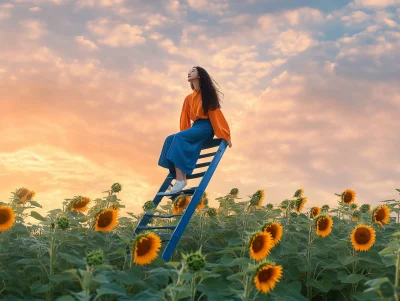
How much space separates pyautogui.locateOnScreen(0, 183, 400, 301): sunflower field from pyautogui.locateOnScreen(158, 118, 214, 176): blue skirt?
24.1 inches

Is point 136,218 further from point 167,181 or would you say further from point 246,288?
point 246,288

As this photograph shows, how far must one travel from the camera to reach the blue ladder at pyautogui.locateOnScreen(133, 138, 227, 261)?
5.95m

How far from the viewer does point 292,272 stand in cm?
568

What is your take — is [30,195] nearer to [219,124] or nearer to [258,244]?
[219,124]

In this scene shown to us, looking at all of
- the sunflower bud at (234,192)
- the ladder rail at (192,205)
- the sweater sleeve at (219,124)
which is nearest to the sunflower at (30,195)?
the ladder rail at (192,205)

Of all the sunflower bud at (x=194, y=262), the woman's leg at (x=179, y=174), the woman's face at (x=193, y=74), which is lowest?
the sunflower bud at (x=194, y=262)

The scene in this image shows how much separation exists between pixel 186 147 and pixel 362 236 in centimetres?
247

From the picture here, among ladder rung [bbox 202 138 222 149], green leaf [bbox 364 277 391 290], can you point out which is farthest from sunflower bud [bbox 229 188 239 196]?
green leaf [bbox 364 277 391 290]

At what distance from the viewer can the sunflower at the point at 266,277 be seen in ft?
12.8

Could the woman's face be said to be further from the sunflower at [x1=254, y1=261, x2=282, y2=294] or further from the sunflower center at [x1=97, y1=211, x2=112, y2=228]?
the sunflower at [x1=254, y1=261, x2=282, y2=294]

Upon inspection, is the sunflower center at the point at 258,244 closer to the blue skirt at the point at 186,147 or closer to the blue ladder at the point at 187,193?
the blue ladder at the point at 187,193

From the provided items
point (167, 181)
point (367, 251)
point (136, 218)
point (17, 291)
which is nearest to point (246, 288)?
point (367, 251)

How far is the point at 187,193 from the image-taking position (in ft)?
21.7

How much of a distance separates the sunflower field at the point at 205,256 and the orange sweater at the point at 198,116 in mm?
953
